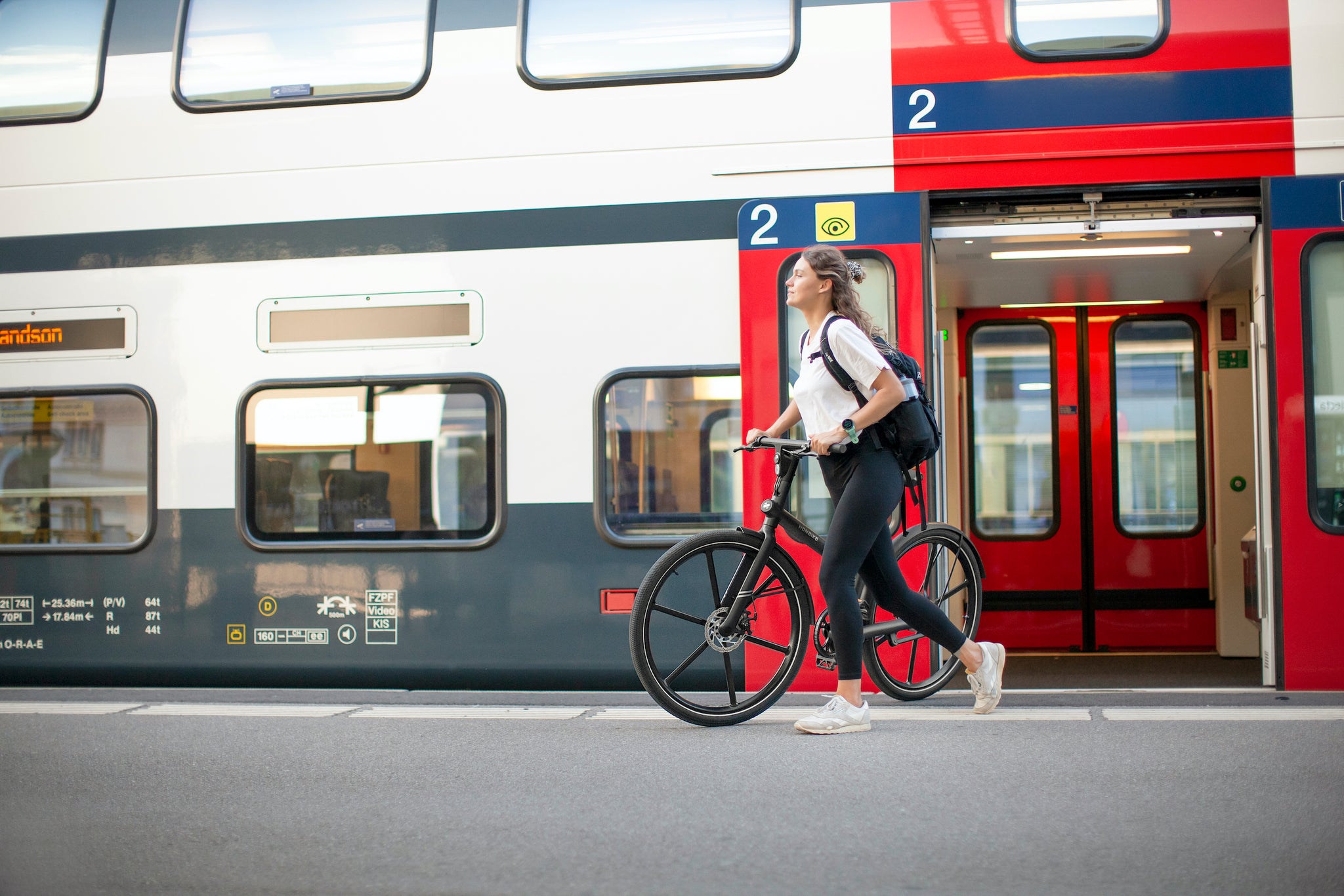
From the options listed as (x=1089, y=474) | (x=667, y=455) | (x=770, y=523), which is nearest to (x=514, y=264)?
(x=667, y=455)

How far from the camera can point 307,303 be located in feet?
15.5

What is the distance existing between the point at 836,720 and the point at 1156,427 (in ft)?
12.6

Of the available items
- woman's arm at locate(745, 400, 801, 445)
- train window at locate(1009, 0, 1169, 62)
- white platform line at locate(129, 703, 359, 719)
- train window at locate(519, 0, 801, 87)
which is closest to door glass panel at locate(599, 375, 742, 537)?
woman's arm at locate(745, 400, 801, 445)

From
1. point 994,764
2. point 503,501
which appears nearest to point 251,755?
point 503,501

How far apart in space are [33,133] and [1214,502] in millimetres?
6453

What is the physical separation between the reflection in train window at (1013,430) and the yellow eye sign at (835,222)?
257 centimetres

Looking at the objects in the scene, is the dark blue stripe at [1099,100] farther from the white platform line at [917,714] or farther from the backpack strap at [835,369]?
the white platform line at [917,714]

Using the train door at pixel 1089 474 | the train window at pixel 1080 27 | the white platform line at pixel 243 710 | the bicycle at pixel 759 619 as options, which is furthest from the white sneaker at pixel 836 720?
the train door at pixel 1089 474

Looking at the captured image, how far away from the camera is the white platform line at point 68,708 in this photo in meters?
4.50

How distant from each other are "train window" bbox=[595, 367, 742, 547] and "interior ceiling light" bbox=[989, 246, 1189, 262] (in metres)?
1.70

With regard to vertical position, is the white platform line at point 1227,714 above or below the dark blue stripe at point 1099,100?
below

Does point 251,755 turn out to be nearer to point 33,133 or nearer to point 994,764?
point 994,764

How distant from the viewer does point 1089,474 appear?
659 centimetres

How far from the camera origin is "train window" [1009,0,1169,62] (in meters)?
4.30
